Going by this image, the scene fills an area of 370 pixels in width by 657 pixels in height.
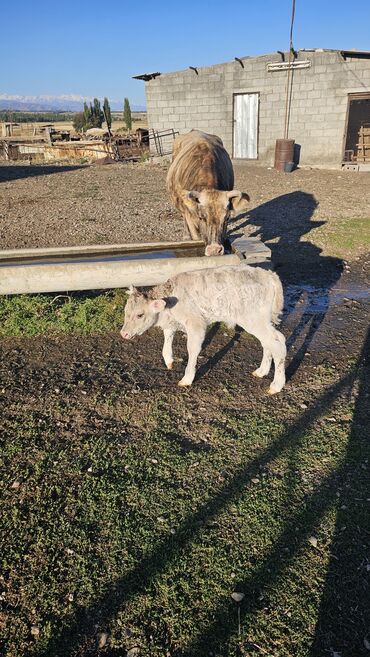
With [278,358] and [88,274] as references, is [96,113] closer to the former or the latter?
[88,274]

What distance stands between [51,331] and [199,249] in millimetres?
3031

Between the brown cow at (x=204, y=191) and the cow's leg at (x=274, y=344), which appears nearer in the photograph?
the cow's leg at (x=274, y=344)

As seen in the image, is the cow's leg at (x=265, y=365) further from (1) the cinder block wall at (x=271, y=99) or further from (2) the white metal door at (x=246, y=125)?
(2) the white metal door at (x=246, y=125)

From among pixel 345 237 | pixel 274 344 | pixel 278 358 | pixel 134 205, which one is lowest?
pixel 345 237

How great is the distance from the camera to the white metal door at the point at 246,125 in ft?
73.8

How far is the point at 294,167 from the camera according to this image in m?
22.1

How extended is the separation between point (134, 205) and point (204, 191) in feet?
24.5

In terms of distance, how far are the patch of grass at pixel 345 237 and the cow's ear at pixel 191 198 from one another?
3545 mm

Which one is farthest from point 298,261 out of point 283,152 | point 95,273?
point 283,152

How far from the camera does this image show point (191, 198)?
7.95 m

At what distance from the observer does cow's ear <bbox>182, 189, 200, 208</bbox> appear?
7853mm

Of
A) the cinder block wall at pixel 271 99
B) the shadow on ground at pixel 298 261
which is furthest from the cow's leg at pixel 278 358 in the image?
the cinder block wall at pixel 271 99

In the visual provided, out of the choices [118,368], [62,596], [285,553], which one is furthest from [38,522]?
[118,368]

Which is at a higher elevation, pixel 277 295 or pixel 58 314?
pixel 277 295
